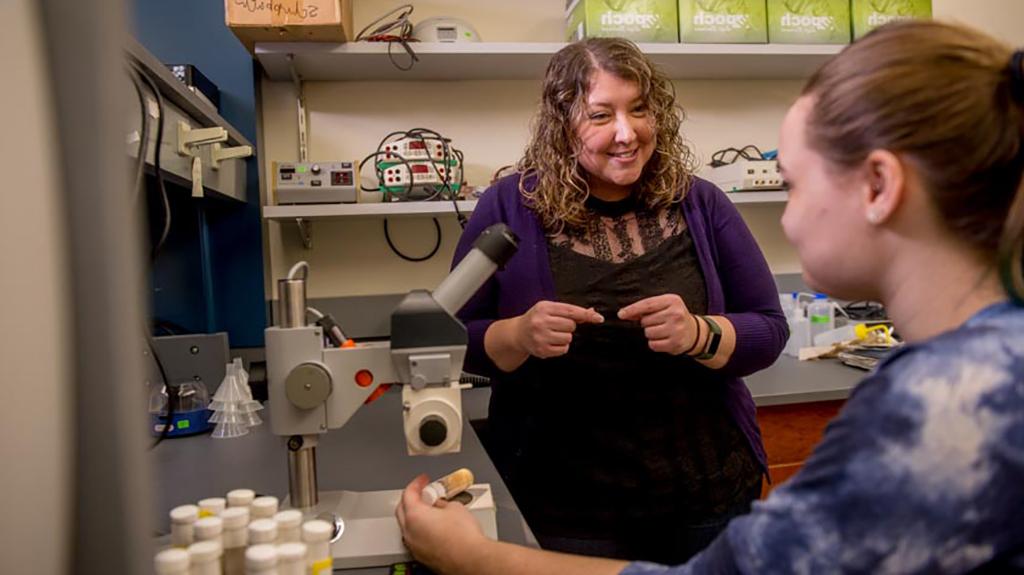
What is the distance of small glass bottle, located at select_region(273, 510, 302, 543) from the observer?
2.22ft

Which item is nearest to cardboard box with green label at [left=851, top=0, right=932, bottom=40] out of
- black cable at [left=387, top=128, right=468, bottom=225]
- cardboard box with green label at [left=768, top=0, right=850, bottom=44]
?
cardboard box with green label at [left=768, top=0, right=850, bottom=44]

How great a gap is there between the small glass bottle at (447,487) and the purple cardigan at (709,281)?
13.1 inches

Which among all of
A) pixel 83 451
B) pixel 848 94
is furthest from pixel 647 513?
pixel 83 451

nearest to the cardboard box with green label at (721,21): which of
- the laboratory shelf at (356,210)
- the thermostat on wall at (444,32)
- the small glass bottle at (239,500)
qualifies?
the thermostat on wall at (444,32)

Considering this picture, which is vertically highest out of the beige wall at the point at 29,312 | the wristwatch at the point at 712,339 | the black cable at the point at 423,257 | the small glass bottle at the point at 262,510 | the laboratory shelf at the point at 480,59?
the laboratory shelf at the point at 480,59

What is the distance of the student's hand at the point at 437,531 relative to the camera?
0.71 m

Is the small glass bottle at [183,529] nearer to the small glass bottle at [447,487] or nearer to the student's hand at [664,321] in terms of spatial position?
the small glass bottle at [447,487]

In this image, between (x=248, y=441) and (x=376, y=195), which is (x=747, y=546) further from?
(x=376, y=195)

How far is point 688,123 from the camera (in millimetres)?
2438

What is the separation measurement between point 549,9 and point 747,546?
2.18 metres

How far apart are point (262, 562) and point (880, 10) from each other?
2.44 m

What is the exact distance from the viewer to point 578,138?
1236 millimetres

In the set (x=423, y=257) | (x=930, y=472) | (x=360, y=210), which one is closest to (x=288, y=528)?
(x=930, y=472)

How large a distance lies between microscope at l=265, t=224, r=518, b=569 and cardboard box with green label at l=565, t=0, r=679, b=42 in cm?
147
